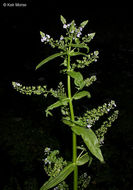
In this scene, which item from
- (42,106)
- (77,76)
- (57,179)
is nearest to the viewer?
(77,76)

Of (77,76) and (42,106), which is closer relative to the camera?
(77,76)

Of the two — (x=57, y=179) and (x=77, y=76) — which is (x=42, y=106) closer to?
(x=57, y=179)

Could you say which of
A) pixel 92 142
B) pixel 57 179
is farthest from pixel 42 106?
pixel 92 142

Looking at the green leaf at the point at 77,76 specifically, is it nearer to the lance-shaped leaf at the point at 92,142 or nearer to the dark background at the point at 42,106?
the lance-shaped leaf at the point at 92,142

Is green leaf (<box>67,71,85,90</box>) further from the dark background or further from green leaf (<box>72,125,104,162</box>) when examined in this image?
the dark background

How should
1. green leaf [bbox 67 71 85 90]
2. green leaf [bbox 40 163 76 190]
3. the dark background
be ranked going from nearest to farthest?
1. green leaf [bbox 67 71 85 90]
2. green leaf [bbox 40 163 76 190]
3. the dark background

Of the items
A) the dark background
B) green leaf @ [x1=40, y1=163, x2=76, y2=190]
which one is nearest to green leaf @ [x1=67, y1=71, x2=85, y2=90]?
green leaf @ [x1=40, y1=163, x2=76, y2=190]

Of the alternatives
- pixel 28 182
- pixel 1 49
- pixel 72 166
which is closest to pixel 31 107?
pixel 28 182

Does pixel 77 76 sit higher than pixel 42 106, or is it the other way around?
pixel 77 76
